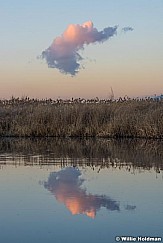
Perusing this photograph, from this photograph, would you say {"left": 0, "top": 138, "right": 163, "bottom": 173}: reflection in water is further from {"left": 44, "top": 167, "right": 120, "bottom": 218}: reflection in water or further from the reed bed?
the reed bed

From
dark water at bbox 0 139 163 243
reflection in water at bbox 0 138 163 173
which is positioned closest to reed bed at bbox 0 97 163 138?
reflection in water at bbox 0 138 163 173

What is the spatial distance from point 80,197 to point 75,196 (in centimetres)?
12

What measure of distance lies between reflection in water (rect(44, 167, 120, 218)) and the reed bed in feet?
32.0

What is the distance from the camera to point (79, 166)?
11.1m

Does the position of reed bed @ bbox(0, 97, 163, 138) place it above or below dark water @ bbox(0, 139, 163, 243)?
above

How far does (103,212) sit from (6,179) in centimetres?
345

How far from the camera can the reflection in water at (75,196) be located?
6668mm

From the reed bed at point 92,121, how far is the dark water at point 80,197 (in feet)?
19.7

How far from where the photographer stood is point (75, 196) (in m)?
7.47

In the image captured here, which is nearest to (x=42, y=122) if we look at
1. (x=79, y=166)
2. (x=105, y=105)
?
(x=105, y=105)

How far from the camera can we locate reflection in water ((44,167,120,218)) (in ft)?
21.9

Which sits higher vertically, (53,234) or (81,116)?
(81,116)

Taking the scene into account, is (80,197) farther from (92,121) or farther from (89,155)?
(92,121)

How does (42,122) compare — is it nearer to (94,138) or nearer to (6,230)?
(94,138)
